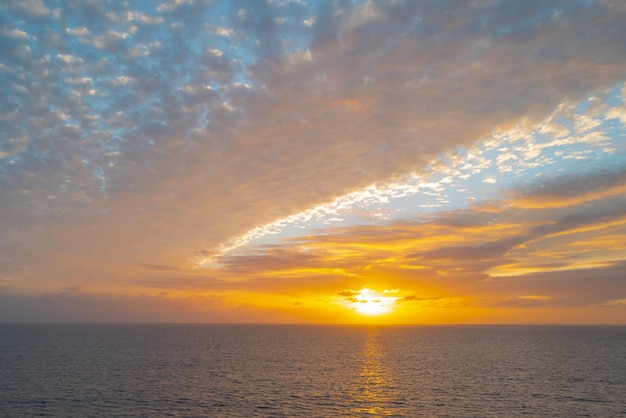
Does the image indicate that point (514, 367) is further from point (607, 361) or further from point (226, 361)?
point (226, 361)

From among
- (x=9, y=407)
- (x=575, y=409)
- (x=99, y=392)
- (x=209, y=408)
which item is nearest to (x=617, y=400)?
(x=575, y=409)

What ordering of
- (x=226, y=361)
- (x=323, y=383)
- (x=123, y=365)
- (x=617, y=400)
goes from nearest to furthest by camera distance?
(x=617, y=400), (x=323, y=383), (x=123, y=365), (x=226, y=361)

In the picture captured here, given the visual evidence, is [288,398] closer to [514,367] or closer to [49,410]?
[49,410]

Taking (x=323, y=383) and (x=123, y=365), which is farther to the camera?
(x=123, y=365)

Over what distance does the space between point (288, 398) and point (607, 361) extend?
118036 mm

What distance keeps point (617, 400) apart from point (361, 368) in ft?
203

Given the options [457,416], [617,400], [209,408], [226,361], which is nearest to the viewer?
[457,416]

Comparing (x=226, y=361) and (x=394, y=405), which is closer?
(x=394, y=405)

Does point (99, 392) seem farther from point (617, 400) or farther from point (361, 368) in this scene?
point (617, 400)

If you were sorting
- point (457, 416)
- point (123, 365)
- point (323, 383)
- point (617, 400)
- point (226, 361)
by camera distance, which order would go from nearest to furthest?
point (457, 416)
point (617, 400)
point (323, 383)
point (123, 365)
point (226, 361)

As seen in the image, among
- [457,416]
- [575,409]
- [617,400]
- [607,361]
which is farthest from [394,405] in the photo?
[607,361]

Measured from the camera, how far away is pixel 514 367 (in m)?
119

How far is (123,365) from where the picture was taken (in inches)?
4560

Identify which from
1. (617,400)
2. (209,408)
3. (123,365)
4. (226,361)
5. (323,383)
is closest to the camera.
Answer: (209,408)
